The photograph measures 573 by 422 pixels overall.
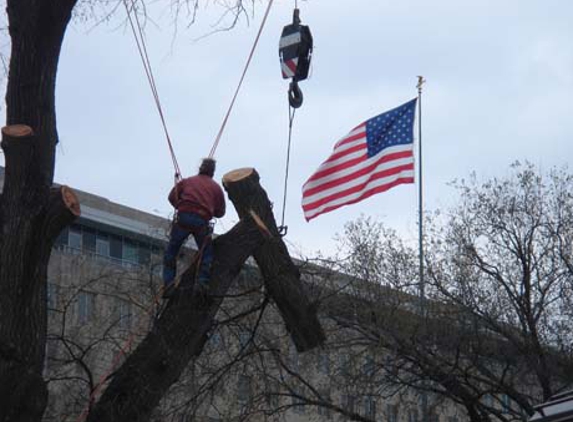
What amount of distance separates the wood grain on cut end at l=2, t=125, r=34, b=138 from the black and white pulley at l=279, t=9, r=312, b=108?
436 centimetres

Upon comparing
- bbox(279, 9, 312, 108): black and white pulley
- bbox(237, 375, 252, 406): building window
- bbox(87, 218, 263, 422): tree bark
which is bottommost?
bbox(87, 218, 263, 422): tree bark

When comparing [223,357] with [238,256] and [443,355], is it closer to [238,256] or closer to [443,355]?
[443,355]

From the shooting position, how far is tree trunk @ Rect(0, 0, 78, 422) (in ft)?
21.7

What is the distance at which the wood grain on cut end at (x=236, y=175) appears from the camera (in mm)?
8086

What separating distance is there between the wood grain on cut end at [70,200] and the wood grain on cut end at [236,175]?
55.1 inches

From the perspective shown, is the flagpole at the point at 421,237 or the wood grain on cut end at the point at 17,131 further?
the flagpole at the point at 421,237

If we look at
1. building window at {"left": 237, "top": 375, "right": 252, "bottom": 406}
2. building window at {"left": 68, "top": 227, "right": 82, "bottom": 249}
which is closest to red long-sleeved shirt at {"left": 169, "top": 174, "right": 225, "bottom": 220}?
building window at {"left": 237, "top": 375, "right": 252, "bottom": 406}

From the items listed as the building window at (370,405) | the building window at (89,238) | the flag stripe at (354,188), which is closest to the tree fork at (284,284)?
the flag stripe at (354,188)

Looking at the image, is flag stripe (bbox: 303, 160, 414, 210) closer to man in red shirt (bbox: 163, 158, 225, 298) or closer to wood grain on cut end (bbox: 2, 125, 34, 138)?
man in red shirt (bbox: 163, 158, 225, 298)

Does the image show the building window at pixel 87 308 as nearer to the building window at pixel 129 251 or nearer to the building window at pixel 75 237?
the building window at pixel 129 251

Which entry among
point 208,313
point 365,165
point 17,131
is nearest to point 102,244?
point 365,165

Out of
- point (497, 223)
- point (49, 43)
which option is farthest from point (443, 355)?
point (49, 43)

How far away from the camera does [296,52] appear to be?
11.4 m

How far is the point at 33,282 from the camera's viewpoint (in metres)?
6.79
